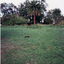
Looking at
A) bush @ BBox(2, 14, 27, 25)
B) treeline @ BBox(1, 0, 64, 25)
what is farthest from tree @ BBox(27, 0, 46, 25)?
bush @ BBox(2, 14, 27, 25)

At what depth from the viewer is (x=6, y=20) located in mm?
27250

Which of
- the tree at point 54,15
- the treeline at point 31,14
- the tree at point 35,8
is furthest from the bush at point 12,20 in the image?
the tree at point 54,15

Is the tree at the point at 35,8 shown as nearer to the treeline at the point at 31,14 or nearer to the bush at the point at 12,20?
the treeline at the point at 31,14

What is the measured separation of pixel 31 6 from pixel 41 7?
3.25 m

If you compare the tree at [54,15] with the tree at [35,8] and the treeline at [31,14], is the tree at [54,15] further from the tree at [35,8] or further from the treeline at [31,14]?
the tree at [35,8]

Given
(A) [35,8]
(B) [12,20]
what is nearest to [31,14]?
(A) [35,8]

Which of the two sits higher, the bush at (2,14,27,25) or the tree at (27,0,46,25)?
the tree at (27,0,46,25)

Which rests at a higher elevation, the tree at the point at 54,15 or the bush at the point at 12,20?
the tree at the point at 54,15

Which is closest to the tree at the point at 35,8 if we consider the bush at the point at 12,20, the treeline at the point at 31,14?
the treeline at the point at 31,14

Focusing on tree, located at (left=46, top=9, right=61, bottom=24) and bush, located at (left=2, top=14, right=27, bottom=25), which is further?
tree, located at (left=46, top=9, right=61, bottom=24)

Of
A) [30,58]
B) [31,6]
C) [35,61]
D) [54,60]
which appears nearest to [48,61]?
[54,60]

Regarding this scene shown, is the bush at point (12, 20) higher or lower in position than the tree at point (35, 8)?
lower

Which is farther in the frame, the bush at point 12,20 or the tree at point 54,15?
the tree at point 54,15

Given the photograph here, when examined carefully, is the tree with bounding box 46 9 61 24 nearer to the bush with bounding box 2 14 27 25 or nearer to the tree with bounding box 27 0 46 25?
the tree with bounding box 27 0 46 25
